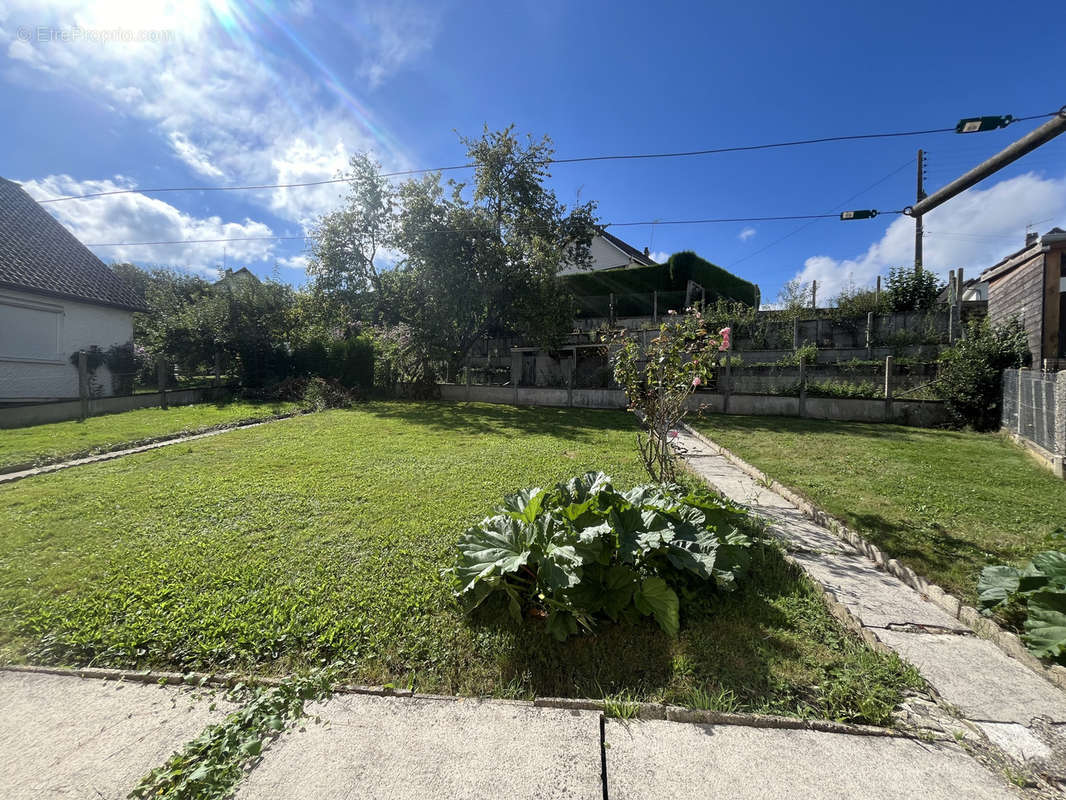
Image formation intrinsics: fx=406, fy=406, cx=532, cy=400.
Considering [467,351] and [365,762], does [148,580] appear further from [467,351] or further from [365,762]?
[467,351]

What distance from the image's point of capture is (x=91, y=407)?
9547 mm

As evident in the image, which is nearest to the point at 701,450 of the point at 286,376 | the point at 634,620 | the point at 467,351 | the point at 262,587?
the point at 634,620

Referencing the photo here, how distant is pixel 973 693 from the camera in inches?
69.0

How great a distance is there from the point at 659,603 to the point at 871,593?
5.14 feet

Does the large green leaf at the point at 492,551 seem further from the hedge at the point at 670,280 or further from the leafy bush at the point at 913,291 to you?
the leafy bush at the point at 913,291

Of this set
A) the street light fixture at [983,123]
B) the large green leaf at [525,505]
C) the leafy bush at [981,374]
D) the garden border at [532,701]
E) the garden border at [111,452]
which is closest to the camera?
the garden border at [532,701]

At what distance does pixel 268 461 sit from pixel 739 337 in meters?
13.1

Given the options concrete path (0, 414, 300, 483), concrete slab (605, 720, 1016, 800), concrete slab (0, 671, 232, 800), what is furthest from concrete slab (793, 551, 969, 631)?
concrete path (0, 414, 300, 483)

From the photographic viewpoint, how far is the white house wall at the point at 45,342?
10.0 metres

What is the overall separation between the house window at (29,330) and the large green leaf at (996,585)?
58.1 ft

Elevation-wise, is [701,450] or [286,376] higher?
[286,376]

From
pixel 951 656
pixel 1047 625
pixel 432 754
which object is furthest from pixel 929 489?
pixel 432 754

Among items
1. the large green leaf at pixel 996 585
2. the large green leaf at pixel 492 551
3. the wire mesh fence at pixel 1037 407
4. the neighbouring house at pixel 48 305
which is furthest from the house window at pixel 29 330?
the wire mesh fence at pixel 1037 407

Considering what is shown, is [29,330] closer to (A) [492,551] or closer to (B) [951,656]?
(A) [492,551]
